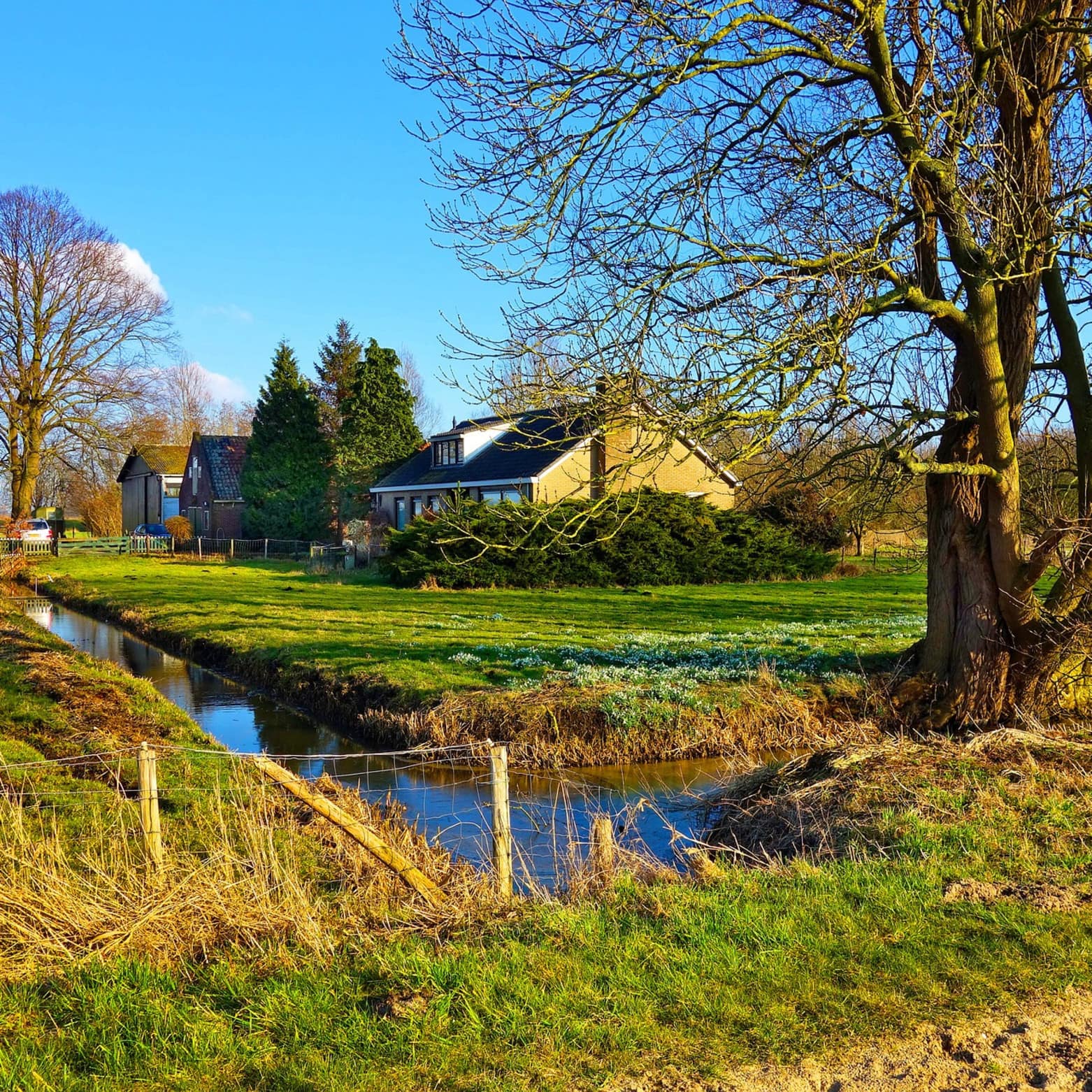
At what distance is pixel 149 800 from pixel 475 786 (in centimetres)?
534

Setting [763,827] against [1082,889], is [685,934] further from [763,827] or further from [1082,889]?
[763,827]

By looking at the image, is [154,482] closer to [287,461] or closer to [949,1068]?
[287,461]

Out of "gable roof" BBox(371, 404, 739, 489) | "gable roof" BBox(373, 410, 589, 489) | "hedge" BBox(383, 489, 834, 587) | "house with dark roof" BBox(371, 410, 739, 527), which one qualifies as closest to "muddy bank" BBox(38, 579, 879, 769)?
"hedge" BBox(383, 489, 834, 587)

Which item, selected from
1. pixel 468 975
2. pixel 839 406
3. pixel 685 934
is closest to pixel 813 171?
pixel 839 406

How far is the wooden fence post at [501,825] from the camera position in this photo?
21.7ft

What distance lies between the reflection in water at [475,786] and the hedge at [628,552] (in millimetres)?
13085

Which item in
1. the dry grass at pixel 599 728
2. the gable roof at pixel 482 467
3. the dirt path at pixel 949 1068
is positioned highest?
the gable roof at pixel 482 467

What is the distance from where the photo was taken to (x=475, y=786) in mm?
11695

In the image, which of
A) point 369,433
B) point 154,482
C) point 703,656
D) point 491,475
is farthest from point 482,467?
point 154,482

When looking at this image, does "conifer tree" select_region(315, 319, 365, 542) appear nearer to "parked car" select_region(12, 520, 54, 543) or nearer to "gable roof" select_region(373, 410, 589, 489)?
"gable roof" select_region(373, 410, 589, 489)

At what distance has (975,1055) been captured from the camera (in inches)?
168

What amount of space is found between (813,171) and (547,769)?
7.12 metres

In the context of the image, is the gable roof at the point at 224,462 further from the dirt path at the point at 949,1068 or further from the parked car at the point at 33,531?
the dirt path at the point at 949,1068

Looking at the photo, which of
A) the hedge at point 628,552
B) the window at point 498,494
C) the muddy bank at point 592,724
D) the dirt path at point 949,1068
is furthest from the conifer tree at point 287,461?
the dirt path at point 949,1068
